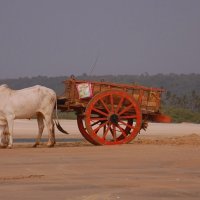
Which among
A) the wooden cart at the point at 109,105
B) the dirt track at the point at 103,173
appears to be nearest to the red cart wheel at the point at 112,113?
the wooden cart at the point at 109,105

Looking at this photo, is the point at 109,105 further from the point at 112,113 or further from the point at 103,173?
the point at 103,173

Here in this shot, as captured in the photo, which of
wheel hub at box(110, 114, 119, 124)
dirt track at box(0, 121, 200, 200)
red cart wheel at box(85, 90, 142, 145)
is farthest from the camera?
wheel hub at box(110, 114, 119, 124)

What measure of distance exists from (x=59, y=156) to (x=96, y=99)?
3.72m

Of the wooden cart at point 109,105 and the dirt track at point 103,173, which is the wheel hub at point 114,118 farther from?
the dirt track at point 103,173

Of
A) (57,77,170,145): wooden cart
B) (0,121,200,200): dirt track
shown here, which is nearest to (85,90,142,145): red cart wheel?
(57,77,170,145): wooden cart

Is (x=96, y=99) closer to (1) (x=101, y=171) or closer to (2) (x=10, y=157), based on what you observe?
(2) (x=10, y=157)

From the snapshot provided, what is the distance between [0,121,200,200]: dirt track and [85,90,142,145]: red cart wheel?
118cm

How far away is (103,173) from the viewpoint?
504 inches

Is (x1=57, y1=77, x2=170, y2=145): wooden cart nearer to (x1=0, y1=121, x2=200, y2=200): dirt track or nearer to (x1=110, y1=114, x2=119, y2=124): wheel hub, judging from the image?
(x1=110, y1=114, x2=119, y2=124): wheel hub

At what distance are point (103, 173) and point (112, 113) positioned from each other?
6.74m

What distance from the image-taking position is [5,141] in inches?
765

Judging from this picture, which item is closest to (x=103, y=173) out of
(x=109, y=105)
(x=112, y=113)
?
(x=112, y=113)

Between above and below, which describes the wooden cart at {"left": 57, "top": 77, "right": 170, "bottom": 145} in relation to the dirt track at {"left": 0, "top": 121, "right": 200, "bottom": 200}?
above

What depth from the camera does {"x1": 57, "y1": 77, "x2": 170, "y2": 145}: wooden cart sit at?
19.4 meters
